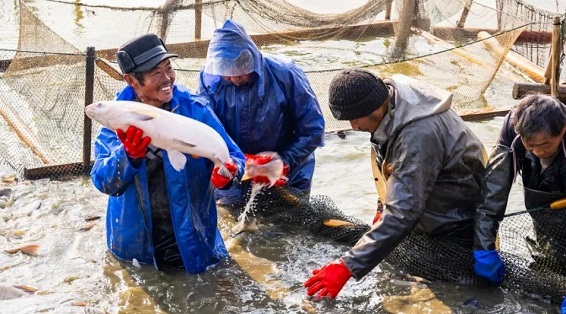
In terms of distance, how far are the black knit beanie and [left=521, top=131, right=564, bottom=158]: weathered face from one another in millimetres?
920

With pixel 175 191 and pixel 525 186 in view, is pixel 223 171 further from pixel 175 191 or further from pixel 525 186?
pixel 525 186

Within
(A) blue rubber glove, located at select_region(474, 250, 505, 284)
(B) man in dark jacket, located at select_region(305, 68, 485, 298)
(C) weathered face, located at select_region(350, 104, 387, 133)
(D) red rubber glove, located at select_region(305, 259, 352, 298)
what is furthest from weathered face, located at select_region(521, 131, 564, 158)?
(D) red rubber glove, located at select_region(305, 259, 352, 298)

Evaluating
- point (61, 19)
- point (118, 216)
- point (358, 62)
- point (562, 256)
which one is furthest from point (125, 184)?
point (61, 19)

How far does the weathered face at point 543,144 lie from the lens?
15.2 feet

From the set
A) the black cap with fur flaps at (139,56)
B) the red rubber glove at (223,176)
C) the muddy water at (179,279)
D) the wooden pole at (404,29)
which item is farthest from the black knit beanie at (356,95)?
the wooden pole at (404,29)

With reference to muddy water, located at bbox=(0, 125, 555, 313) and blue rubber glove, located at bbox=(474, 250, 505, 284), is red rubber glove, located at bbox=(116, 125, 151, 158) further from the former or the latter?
blue rubber glove, located at bbox=(474, 250, 505, 284)

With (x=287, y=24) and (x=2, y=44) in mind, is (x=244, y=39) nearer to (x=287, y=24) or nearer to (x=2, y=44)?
(x=287, y=24)

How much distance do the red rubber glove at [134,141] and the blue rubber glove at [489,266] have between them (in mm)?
2308

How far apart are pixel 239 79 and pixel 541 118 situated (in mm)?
2540

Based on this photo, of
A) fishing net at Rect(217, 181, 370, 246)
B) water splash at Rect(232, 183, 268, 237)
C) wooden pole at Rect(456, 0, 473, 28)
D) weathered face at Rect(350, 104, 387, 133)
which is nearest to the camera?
weathered face at Rect(350, 104, 387, 133)

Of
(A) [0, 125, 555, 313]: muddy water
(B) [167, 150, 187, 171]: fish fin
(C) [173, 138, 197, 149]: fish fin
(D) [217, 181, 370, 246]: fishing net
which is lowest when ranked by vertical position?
(A) [0, 125, 555, 313]: muddy water

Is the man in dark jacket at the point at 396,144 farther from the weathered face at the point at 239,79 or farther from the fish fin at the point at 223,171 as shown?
the weathered face at the point at 239,79

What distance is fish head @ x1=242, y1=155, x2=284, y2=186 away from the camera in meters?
6.19

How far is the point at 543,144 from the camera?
4715 millimetres
